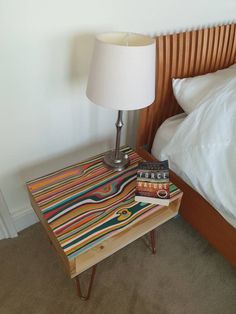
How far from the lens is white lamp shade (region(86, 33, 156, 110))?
0.87 metres

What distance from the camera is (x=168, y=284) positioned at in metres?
1.26

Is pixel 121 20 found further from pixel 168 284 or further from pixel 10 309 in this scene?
pixel 10 309

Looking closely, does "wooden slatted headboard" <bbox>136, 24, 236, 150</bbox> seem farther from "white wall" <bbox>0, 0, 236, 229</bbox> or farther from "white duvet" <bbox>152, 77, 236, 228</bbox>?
"white duvet" <bbox>152, 77, 236, 228</bbox>

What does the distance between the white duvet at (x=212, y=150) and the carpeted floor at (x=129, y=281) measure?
1.34ft

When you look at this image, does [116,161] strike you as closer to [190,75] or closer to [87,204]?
[87,204]

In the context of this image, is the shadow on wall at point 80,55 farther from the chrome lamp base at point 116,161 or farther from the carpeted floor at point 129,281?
the carpeted floor at point 129,281

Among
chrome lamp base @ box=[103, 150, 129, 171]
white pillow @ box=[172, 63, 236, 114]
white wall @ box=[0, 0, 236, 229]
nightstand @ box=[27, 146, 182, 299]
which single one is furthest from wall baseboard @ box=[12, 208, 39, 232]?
white pillow @ box=[172, 63, 236, 114]

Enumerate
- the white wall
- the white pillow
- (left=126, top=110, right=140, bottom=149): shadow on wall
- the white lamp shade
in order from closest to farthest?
1. the white lamp shade
2. the white wall
3. the white pillow
4. (left=126, top=110, right=140, bottom=149): shadow on wall

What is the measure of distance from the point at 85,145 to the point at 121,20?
0.68 metres

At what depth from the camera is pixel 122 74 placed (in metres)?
0.89

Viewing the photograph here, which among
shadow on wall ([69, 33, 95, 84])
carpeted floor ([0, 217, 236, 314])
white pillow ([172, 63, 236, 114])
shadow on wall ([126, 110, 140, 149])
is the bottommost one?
carpeted floor ([0, 217, 236, 314])

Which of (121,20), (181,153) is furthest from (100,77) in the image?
(181,153)

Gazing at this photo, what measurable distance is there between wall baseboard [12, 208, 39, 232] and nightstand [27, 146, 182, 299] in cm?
40

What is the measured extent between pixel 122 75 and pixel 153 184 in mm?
475
